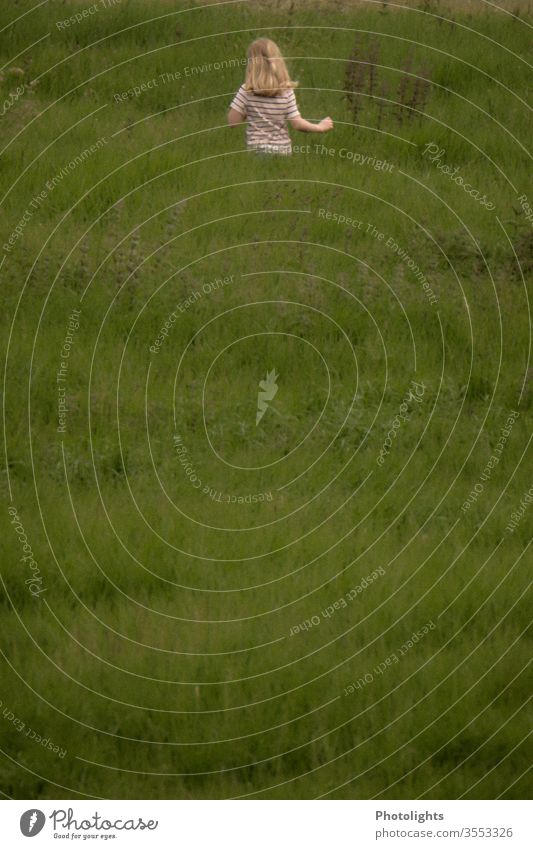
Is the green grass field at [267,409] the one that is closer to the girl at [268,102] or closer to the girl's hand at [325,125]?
the girl at [268,102]

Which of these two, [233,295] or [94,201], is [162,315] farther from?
[94,201]

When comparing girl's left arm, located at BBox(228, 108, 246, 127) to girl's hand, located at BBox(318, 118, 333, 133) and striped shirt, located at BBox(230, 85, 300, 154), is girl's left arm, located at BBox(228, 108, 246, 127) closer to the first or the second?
striped shirt, located at BBox(230, 85, 300, 154)
